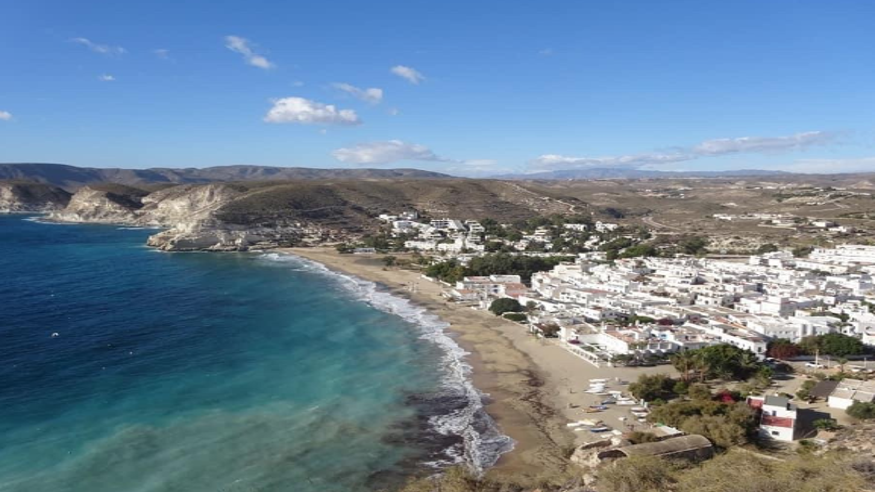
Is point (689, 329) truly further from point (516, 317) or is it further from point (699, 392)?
point (516, 317)

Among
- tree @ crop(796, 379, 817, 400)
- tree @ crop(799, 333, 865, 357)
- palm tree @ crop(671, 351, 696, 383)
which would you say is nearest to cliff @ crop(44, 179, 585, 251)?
palm tree @ crop(671, 351, 696, 383)

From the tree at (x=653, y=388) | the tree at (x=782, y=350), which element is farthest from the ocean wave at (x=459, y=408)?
the tree at (x=782, y=350)

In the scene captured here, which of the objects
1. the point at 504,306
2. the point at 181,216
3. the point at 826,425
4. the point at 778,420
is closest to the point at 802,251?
the point at 504,306

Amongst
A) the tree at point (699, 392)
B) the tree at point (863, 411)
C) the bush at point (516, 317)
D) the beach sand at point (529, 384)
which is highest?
the tree at point (863, 411)

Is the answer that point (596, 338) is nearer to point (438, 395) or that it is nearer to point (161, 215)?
point (438, 395)

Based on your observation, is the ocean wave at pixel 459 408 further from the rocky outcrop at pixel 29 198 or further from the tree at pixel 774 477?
the rocky outcrop at pixel 29 198

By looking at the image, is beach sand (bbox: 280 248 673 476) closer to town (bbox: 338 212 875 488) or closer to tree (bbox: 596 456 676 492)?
town (bbox: 338 212 875 488)
